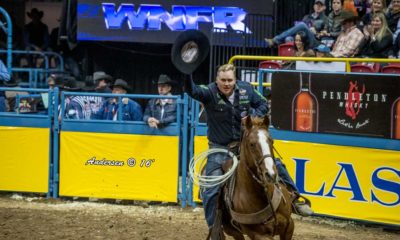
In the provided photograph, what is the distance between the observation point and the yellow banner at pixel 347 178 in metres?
9.91

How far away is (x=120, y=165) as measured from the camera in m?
11.7

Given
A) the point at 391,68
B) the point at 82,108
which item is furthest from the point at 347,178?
the point at 82,108

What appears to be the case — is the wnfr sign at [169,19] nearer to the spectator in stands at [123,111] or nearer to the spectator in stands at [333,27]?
the spectator in stands at [333,27]

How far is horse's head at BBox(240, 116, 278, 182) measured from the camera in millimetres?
6285

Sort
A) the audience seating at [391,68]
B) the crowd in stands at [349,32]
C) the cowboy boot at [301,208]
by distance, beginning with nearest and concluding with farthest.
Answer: the cowboy boot at [301,208] → the audience seating at [391,68] → the crowd in stands at [349,32]

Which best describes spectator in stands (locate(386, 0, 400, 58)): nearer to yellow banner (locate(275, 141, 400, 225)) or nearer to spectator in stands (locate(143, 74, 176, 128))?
yellow banner (locate(275, 141, 400, 225))

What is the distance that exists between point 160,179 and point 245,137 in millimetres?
4898

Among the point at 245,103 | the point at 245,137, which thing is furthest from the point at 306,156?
the point at 245,137

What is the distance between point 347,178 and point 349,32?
322cm

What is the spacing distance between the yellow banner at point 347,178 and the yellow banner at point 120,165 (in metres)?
1.88

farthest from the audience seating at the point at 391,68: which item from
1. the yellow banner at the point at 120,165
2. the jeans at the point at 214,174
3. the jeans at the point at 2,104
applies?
the jeans at the point at 2,104

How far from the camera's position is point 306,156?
34.6 ft

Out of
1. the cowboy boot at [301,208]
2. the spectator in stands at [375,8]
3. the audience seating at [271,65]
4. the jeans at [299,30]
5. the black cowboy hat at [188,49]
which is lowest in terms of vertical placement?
the cowboy boot at [301,208]

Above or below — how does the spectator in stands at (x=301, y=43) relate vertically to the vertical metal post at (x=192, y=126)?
above
